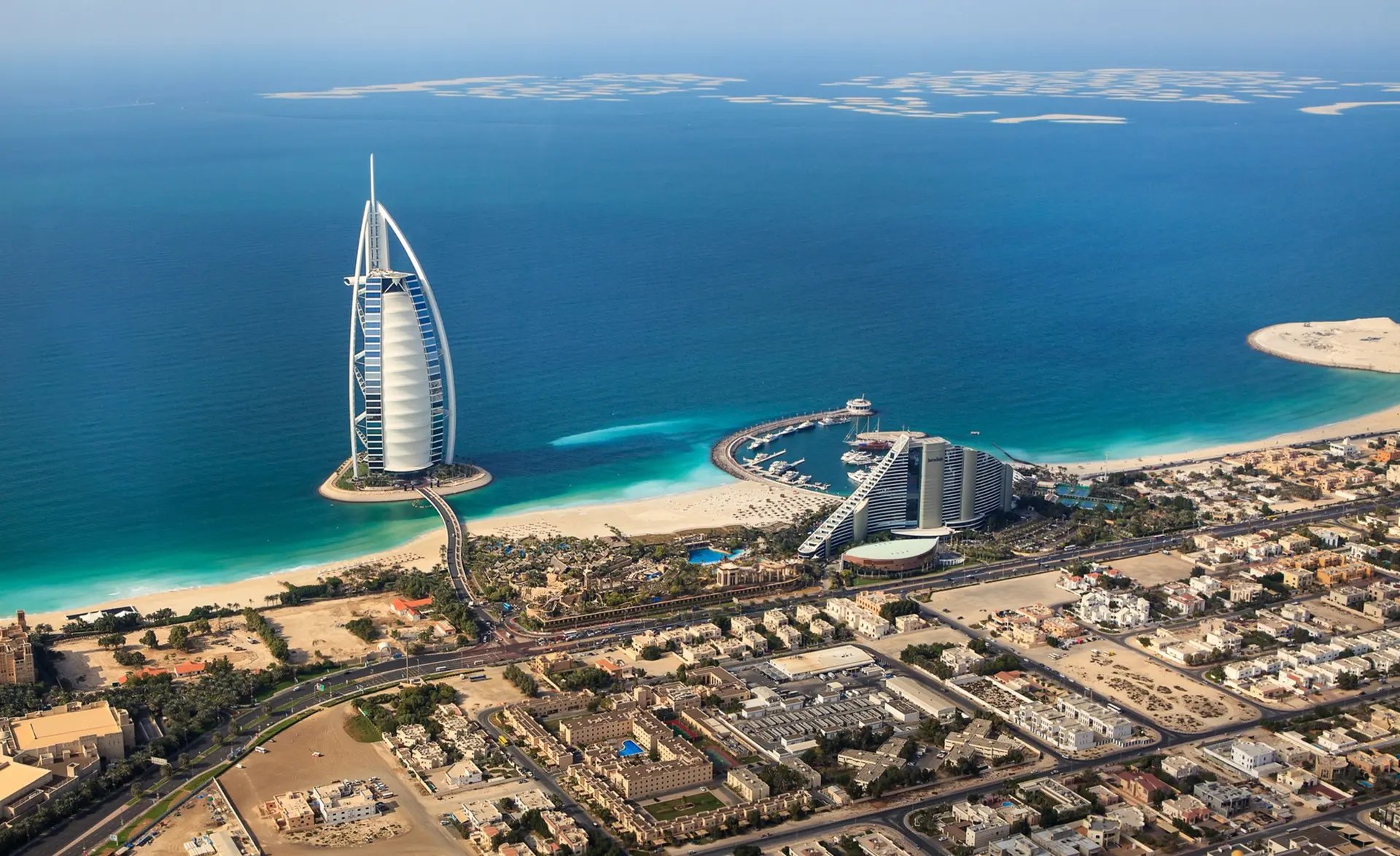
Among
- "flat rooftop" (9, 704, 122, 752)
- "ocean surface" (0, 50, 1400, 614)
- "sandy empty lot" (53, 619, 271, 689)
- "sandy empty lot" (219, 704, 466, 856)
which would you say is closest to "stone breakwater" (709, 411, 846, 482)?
"ocean surface" (0, 50, 1400, 614)

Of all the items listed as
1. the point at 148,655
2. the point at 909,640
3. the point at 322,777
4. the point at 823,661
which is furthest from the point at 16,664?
the point at 909,640

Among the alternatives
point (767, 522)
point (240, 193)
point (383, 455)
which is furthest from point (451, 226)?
point (767, 522)

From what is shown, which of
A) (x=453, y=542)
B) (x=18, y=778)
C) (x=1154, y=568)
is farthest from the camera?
(x=453, y=542)

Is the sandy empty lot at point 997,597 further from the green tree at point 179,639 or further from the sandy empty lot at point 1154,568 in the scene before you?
the green tree at point 179,639

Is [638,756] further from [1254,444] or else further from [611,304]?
[611,304]

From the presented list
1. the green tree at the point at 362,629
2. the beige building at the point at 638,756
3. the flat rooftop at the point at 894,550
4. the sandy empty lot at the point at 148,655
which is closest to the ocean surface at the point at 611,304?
the sandy empty lot at the point at 148,655

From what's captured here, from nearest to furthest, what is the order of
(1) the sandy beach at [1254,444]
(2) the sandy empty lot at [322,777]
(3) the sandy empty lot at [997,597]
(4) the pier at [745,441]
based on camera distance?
1. (2) the sandy empty lot at [322,777]
2. (3) the sandy empty lot at [997,597]
3. (4) the pier at [745,441]
4. (1) the sandy beach at [1254,444]

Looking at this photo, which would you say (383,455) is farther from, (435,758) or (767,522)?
(435,758)
